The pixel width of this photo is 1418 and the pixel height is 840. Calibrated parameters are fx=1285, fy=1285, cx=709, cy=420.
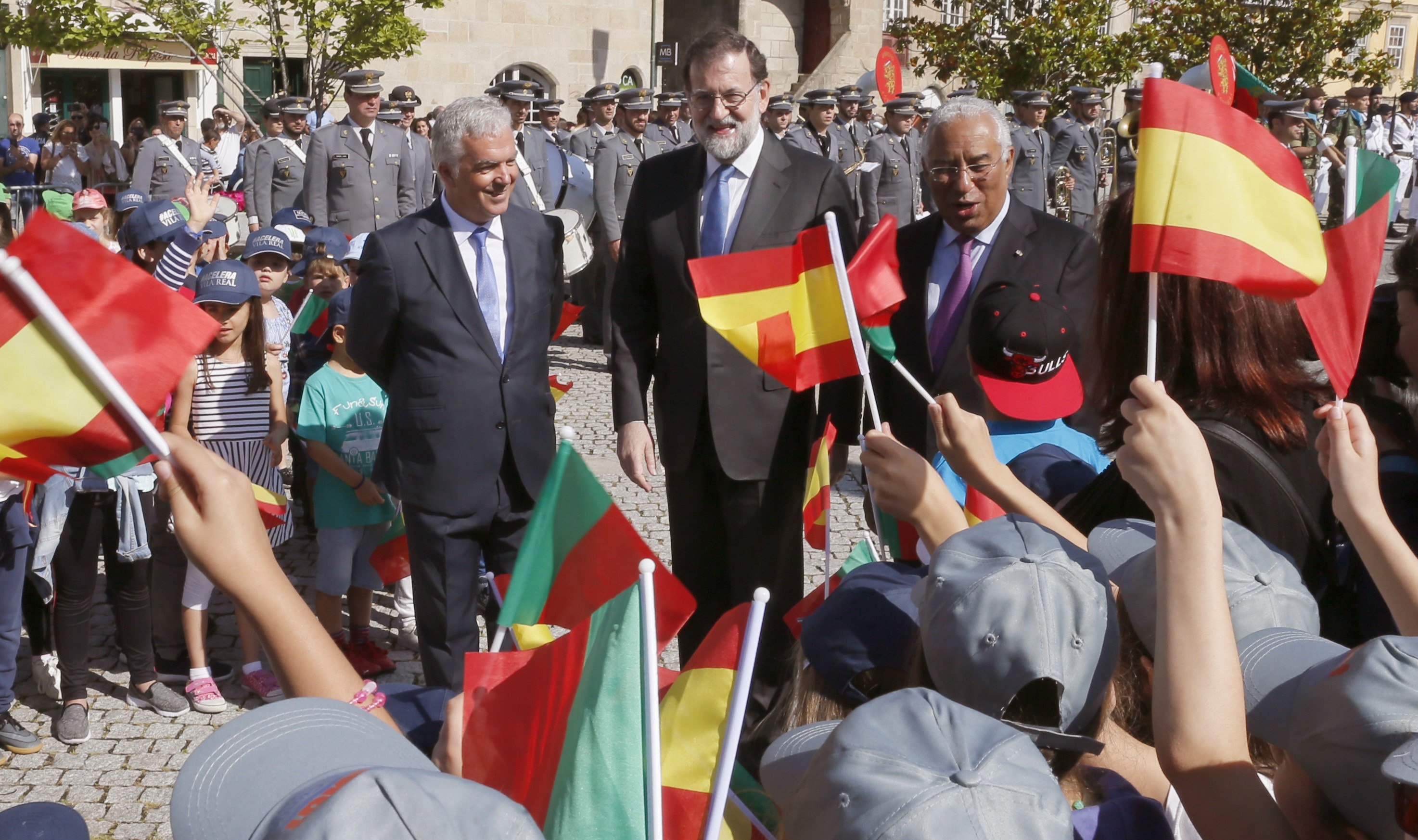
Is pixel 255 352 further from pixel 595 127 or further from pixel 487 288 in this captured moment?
pixel 595 127

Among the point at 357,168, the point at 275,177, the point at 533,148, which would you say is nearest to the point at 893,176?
the point at 533,148

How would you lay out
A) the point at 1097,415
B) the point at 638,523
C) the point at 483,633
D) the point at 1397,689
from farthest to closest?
the point at 638,523
the point at 483,633
the point at 1097,415
the point at 1397,689

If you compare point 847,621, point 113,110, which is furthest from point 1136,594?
point 113,110

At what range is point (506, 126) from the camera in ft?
12.4

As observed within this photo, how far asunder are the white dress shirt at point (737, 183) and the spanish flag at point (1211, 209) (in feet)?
5.43

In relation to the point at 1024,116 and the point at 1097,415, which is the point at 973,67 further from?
the point at 1097,415

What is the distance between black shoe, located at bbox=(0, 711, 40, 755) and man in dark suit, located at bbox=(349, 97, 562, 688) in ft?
3.93

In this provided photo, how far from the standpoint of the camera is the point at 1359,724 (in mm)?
1296

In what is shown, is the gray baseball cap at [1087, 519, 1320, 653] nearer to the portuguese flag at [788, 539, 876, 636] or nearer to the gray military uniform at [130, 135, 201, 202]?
the portuguese flag at [788, 539, 876, 636]

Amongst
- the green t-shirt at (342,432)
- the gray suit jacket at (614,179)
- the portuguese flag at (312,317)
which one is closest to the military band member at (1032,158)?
the gray suit jacket at (614,179)

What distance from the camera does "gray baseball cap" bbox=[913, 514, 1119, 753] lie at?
1563mm

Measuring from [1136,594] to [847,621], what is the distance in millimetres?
415

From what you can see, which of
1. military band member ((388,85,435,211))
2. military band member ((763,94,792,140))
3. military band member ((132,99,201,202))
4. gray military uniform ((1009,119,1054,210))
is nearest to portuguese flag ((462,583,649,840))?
military band member ((388,85,435,211))

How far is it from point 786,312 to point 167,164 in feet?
42.3
